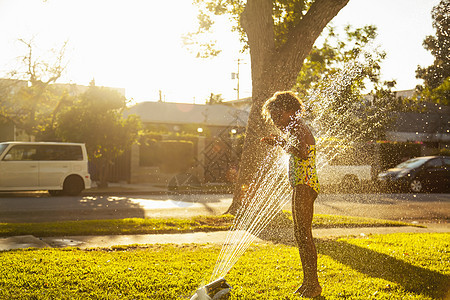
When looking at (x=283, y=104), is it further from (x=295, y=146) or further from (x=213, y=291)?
(x=213, y=291)

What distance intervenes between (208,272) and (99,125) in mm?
14877

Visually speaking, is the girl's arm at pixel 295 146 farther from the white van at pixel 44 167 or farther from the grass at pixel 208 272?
the white van at pixel 44 167

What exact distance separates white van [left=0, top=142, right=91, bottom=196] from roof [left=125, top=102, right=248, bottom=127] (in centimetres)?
2379

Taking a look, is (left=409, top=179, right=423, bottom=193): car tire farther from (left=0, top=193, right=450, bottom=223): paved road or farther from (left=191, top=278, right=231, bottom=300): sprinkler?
(left=191, top=278, right=231, bottom=300): sprinkler

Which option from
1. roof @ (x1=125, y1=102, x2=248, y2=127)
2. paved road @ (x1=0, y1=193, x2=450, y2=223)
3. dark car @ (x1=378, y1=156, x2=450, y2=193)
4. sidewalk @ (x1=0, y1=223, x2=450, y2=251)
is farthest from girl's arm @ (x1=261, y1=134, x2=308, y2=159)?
roof @ (x1=125, y1=102, x2=248, y2=127)

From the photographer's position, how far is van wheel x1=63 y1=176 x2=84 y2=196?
53.5 feet

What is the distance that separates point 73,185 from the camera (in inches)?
645

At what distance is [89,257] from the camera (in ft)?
21.0

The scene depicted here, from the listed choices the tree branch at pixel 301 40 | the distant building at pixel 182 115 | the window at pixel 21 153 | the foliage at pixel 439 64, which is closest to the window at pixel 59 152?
the window at pixel 21 153

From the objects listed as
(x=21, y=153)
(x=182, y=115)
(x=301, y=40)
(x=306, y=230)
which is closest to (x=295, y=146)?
(x=306, y=230)

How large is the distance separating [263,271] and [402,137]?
34446 mm

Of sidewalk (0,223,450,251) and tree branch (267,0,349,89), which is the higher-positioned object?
tree branch (267,0,349,89)

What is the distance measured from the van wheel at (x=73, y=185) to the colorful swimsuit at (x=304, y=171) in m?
13.2

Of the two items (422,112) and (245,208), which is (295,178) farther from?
(422,112)
